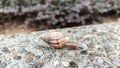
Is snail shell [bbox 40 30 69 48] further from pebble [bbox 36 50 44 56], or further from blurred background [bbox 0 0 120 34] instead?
blurred background [bbox 0 0 120 34]

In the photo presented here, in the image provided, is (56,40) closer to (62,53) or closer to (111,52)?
(62,53)

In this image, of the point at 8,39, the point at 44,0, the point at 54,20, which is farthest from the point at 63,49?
the point at 44,0

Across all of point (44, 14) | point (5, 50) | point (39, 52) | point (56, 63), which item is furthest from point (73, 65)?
point (44, 14)

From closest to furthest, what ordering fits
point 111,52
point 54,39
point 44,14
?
point 54,39 → point 111,52 → point 44,14

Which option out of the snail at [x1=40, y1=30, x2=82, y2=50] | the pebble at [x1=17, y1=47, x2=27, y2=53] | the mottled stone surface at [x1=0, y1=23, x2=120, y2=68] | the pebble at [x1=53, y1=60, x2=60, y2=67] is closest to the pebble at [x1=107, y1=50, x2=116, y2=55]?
the mottled stone surface at [x1=0, y1=23, x2=120, y2=68]

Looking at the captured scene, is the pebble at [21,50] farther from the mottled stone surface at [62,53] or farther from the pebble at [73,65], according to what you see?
the pebble at [73,65]

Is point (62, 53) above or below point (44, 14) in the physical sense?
above
